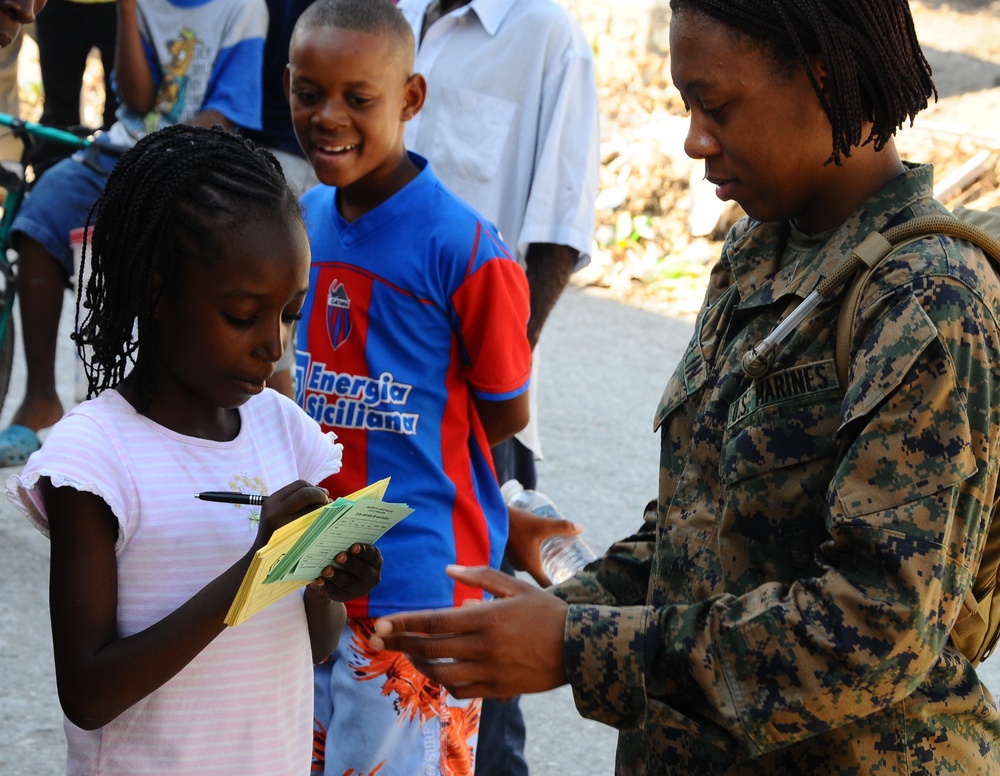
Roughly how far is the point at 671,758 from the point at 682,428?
19.4 inches

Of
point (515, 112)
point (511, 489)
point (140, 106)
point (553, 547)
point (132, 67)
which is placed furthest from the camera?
point (140, 106)

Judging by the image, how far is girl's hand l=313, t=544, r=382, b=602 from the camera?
1.94 m

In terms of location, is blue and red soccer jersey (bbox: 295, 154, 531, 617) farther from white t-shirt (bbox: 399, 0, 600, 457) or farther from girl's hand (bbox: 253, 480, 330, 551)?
white t-shirt (bbox: 399, 0, 600, 457)

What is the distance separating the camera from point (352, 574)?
1979 mm

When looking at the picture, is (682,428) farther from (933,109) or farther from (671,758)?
(933,109)

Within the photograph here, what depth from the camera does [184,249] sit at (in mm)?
1965

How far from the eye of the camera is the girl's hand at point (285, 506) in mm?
1800

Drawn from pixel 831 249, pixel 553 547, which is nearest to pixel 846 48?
pixel 831 249

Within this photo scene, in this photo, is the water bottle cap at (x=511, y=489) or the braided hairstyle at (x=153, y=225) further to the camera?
the water bottle cap at (x=511, y=489)

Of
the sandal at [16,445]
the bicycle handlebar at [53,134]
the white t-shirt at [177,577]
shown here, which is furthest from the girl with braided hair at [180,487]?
the sandal at [16,445]

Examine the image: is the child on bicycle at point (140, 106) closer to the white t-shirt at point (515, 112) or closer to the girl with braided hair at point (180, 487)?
the white t-shirt at point (515, 112)

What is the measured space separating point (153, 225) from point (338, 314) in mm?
887

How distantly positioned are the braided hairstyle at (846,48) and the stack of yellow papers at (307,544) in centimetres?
81

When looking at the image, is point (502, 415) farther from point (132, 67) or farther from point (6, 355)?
point (6, 355)
